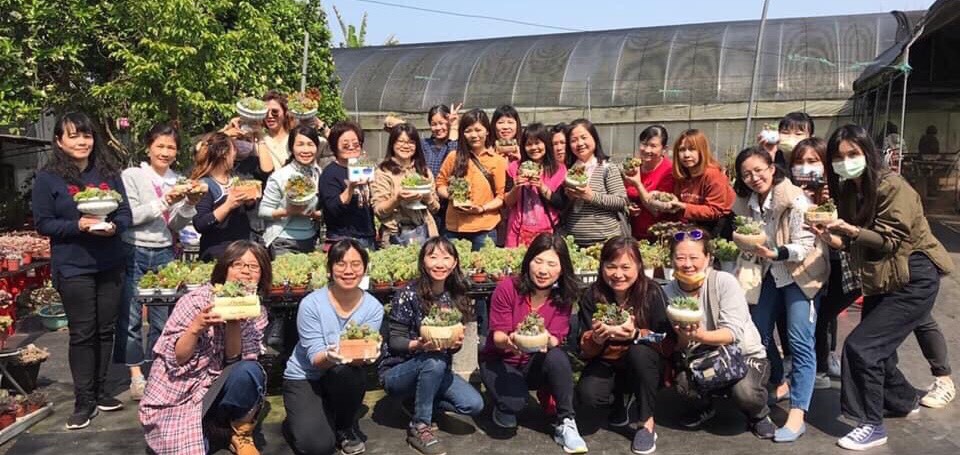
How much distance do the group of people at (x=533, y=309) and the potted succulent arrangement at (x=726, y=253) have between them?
0.34ft

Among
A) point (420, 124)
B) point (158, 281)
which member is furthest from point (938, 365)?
point (420, 124)

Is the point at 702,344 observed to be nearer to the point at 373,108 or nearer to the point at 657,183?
the point at 657,183

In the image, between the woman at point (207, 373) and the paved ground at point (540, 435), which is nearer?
the woman at point (207, 373)

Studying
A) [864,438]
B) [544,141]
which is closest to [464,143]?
[544,141]

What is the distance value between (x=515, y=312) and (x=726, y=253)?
1.47 meters

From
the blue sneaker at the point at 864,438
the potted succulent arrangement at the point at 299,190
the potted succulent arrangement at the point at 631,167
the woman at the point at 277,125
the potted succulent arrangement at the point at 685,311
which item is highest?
the woman at the point at 277,125

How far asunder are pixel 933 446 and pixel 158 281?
15.9 ft

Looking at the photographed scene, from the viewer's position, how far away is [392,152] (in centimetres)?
558

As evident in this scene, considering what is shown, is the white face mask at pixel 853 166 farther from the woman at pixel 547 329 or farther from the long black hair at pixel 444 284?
the long black hair at pixel 444 284

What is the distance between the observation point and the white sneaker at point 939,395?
4730 mm

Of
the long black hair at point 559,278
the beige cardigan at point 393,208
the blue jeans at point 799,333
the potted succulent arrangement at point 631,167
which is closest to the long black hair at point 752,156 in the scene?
the blue jeans at point 799,333

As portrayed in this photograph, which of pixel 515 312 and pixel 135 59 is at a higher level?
pixel 135 59

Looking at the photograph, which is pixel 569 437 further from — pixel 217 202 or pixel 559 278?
pixel 217 202

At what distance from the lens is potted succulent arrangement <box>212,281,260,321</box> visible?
11.7 feet
